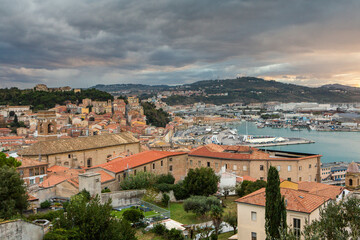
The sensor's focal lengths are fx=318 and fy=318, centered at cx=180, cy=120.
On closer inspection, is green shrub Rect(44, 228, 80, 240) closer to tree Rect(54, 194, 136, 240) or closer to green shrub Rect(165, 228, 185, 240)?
tree Rect(54, 194, 136, 240)

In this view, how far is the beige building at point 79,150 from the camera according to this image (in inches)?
680

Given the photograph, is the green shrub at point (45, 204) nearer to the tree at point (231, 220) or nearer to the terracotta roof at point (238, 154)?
the tree at point (231, 220)

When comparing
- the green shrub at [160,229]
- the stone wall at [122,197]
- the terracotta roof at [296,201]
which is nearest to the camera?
the terracotta roof at [296,201]

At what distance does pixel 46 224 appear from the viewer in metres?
6.90

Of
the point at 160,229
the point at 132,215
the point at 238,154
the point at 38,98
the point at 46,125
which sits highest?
the point at 38,98

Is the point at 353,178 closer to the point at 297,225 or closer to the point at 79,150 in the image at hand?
the point at 297,225

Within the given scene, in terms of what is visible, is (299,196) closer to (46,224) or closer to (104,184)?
(46,224)

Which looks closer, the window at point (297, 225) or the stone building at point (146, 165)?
the window at point (297, 225)

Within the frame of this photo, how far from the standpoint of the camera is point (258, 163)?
1784 centimetres

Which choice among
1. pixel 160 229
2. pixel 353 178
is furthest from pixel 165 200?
pixel 353 178

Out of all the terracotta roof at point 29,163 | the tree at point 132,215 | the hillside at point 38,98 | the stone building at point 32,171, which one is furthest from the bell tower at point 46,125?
the hillside at point 38,98

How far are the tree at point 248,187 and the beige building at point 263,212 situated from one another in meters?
3.63

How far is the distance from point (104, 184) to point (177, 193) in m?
3.13

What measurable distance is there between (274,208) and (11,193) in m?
8.09
